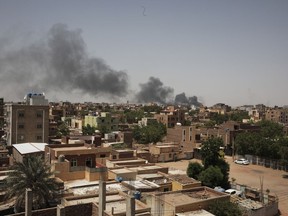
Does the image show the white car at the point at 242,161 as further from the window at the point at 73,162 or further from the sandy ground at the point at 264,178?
the window at the point at 73,162

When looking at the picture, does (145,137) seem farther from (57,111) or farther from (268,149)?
(57,111)

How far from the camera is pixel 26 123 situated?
147 feet

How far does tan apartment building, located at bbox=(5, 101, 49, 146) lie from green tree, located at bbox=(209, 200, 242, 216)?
31801 mm

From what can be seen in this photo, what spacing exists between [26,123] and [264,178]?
32.4m

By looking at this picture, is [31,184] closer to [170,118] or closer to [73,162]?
[73,162]

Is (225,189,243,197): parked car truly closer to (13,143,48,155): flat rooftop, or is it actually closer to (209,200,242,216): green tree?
(209,200,242,216): green tree

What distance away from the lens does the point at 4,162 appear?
32000mm

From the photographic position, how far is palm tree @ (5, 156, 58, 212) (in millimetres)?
18156

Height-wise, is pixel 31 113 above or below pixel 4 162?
above

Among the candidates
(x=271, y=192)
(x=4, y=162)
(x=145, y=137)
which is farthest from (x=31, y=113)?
(x=271, y=192)

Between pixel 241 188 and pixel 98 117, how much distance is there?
4679 centimetres

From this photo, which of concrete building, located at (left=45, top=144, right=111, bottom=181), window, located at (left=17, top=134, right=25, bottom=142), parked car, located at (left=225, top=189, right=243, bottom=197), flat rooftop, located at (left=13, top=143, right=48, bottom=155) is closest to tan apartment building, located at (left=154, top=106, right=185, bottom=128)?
window, located at (left=17, top=134, right=25, bottom=142)

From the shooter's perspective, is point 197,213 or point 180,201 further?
point 180,201

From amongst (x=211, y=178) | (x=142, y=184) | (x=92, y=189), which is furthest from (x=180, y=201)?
(x=211, y=178)
